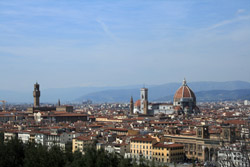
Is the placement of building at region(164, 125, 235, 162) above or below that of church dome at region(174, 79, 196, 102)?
below

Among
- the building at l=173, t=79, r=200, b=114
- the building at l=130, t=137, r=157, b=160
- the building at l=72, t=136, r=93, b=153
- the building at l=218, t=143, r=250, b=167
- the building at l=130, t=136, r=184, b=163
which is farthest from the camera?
the building at l=173, t=79, r=200, b=114

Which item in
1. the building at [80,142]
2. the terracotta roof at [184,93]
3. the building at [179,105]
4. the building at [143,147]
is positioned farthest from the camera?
the terracotta roof at [184,93]

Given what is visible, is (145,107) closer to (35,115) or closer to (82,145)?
(35,115)

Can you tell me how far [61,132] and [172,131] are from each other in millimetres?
13303

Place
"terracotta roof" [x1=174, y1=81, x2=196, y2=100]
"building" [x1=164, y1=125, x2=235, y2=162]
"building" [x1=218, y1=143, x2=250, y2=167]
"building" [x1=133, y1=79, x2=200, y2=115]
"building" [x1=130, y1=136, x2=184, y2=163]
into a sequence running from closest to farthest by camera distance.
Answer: "building" [x1=218, y1=143, x2=250, y2=167] → "building" [x1=130, y1=136, x2=184, y2=163] → "building" [x1=164, y1=125, x2=235, y2=162] → "building" [x1=133, y1=79, x2=200, y2=115] → "terracotta roof" [x1=174, y1=81, x2=196, y2=100]

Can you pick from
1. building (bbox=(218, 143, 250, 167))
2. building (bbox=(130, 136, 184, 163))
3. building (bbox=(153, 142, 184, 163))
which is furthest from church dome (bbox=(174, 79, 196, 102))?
building (bbox=(218, 143, 250, 167))

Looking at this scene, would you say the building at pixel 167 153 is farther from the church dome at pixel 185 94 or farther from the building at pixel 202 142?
the church dome at pixel 185 94

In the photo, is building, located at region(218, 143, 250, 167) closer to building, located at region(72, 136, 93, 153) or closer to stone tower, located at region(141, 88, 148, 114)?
building, located at region(72, 136, 93, 153)

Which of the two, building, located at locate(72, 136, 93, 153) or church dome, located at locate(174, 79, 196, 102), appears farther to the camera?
church dome, located at locate(174, 79, 196, 102)

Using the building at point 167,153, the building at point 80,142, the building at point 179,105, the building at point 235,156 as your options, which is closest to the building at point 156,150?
the building at point 167,153

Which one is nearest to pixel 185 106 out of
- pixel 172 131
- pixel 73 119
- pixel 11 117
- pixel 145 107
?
pixel 145 107

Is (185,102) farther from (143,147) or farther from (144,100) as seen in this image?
(143,147)

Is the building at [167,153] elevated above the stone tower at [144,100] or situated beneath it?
situated beneath

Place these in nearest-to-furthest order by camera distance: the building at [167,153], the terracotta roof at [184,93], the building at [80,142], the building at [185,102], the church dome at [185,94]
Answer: the building at [167,153]
the building at [80,142]
the building at [185,102]
the church dome at [185,94]
the terracotta roof at [184,93]
